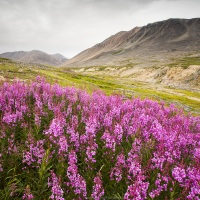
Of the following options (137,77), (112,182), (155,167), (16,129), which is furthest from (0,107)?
(137,77)

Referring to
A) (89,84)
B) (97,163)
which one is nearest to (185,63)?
→ (89,84)

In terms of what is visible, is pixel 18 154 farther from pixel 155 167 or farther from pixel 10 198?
pixel 155 167

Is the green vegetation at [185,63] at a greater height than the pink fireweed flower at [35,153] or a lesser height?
lesser

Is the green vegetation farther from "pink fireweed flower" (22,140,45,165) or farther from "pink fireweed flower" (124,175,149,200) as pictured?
"pink fireweed flower" (124,175,149,200)

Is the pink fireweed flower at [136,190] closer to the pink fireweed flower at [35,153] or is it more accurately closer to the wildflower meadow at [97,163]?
the wildflower meadow at [97,163]

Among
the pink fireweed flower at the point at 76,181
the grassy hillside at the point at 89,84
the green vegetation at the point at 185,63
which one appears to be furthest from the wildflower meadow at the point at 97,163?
the green vegetation at the point at 185,63

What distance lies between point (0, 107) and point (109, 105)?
4568mm

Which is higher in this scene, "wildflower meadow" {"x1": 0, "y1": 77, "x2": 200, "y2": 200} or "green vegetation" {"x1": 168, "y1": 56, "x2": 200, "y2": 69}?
"wildflower meadow" {"x1": 0, "y1": 77, "x2": 200, "y2": 200}

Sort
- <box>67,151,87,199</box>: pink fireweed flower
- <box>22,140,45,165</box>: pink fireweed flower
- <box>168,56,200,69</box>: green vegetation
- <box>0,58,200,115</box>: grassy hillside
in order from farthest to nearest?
<box>168,56,200,69</box>: green vegetation < <box>0,58,200,115</box>: grassy hillside < <box>22,140,45,165</box>: pink fireweed flower < <box>67,151,87,199</box>: pink fireweed flower

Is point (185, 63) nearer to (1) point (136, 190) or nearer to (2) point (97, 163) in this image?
(2) point (97, 163)

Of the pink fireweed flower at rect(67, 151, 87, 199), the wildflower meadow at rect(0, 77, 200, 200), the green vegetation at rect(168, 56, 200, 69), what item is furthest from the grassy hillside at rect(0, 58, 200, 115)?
the green vegetation at rect(168, 56, 200, 69)

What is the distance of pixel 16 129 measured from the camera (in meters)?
7.55

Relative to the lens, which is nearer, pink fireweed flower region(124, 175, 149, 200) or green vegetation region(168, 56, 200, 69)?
pink fireweed flower region(124, 175, 149, 200)

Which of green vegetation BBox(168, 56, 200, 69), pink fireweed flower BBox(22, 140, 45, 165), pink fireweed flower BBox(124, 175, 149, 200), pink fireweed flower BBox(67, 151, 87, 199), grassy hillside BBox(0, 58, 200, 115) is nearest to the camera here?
pink fireweed flower BBox(124, 175, 149, 200)
